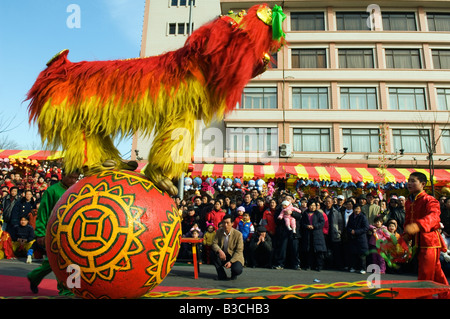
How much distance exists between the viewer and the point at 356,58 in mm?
23484

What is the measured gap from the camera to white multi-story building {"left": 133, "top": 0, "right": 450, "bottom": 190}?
72.5 feet

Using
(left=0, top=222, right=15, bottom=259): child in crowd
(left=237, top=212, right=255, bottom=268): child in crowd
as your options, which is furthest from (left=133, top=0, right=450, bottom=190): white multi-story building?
(left=0, top=222, right=15, bottom=259): child in crowd

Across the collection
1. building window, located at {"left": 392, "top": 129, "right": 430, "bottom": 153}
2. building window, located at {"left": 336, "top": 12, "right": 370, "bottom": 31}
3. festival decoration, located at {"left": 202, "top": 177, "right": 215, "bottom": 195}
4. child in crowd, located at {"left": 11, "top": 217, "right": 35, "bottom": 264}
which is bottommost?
child in crowd, located at {"left": 11, "top": 217, "right": 35, "bottom": 264}

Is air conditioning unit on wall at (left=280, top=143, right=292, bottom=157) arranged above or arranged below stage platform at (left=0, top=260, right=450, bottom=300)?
above

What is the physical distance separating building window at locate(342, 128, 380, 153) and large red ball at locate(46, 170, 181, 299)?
839 inches

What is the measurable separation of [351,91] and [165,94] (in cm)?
2214

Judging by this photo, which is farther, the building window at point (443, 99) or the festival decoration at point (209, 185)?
the building window at point (443, 99)

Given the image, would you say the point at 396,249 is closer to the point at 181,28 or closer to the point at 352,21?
the point at 352,21

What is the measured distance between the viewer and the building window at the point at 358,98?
22781 millimetres

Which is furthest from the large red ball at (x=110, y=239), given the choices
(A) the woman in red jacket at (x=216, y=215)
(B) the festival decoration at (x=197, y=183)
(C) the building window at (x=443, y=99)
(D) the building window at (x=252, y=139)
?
(C) the building window at (x=443, y=99)

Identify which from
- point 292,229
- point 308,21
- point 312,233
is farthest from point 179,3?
point 312,233

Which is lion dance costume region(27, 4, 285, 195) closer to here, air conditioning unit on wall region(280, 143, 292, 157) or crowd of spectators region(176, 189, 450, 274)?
crowd of spectators region(176, 189, 450, 274)

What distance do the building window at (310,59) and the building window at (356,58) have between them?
125 centimetres

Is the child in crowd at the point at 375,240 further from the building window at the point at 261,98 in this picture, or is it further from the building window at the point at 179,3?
the building window at the point at 179,3
